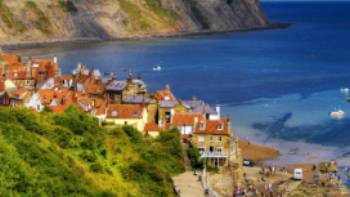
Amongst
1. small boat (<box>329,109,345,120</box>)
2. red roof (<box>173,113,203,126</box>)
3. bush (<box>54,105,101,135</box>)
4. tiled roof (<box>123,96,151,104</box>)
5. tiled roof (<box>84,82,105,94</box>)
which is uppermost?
tiled roof (<box>84,82,105,94</box>)

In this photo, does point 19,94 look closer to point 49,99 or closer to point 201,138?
point 49,99

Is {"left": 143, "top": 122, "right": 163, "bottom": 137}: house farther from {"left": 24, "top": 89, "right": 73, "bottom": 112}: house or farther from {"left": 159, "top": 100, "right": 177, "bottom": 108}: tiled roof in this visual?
{"left": 24, "top": 89, "right": 73, "bottom": 112}: house

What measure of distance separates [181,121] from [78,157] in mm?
17365

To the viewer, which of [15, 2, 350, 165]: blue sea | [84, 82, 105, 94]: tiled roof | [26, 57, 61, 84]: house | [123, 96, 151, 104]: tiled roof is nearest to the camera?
[123, 96, 151, 104]: tiled roof

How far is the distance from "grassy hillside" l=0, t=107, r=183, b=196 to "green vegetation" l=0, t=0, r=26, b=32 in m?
128

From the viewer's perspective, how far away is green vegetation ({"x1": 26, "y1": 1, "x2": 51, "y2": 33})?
175000 mm

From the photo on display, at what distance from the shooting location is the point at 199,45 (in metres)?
173

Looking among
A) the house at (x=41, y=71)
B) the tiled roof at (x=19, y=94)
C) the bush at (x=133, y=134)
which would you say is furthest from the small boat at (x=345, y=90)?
the bush at (x=133, y=134)

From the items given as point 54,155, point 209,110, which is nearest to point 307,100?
point 209,110

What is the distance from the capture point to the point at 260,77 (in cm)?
11256

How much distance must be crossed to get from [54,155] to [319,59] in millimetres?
124136

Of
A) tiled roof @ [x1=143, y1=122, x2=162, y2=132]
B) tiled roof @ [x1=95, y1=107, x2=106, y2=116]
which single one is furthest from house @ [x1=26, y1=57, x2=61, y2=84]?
tiled roof @ [x1=143, y1=122, x2=162, y2=132]

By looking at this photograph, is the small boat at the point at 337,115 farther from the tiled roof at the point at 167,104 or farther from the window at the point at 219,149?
the window at the point at 219,149

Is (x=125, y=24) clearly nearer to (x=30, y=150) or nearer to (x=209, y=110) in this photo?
(x=209, y=110)
